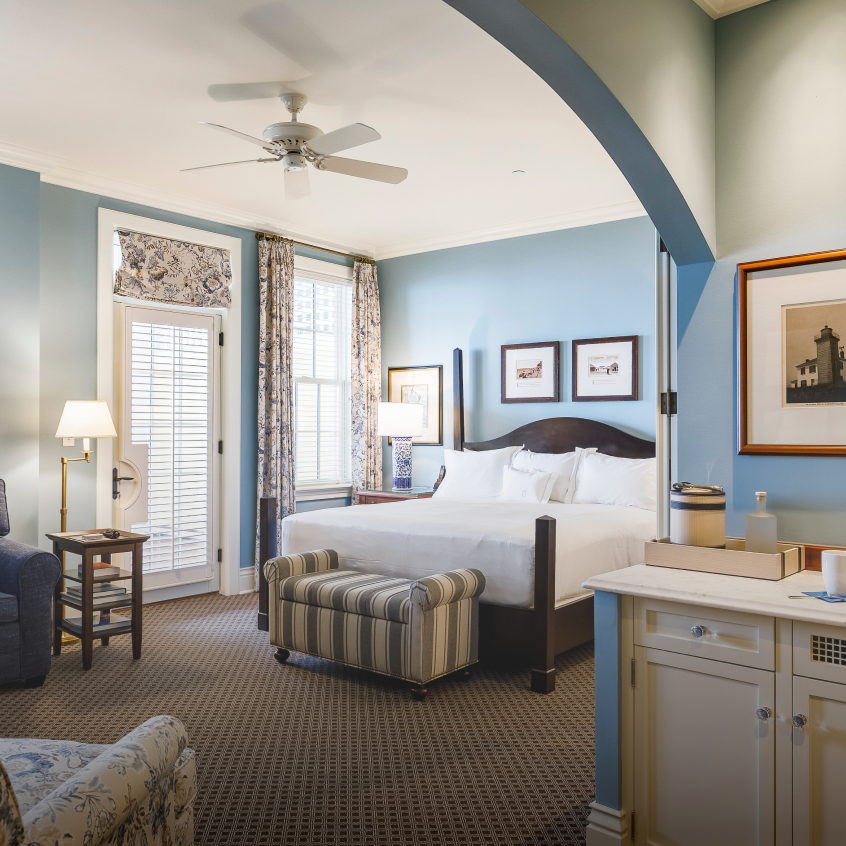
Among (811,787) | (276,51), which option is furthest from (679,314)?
(276,51)

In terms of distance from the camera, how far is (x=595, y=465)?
16.6 ft

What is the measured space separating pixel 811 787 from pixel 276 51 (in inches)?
A: 130

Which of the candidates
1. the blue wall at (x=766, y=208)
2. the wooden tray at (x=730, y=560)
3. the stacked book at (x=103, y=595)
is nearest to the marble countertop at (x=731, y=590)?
the wooden tray at (x=730, y=560)

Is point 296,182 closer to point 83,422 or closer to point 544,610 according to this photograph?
point 83,422

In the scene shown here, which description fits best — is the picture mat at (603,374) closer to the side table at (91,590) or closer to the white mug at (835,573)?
the side table at (91,590)

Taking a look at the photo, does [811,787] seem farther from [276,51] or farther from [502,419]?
[502,419]

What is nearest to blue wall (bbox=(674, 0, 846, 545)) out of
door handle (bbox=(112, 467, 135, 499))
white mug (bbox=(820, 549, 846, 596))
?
white mug (bbox=(820, 549, 846, 596))

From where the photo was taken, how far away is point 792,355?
7.47ft

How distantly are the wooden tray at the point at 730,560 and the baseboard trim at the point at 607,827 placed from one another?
0.72 metres

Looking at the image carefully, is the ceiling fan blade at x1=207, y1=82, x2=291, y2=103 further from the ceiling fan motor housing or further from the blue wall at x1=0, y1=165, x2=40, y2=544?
the blue wall at x1=0, y1=165, x2=40, y2=544

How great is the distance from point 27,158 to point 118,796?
13.6 feet

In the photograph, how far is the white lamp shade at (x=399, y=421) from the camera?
6148 mm

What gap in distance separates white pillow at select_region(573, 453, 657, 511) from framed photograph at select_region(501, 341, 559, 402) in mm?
839

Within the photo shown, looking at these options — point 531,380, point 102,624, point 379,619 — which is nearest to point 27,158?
point 102,624
